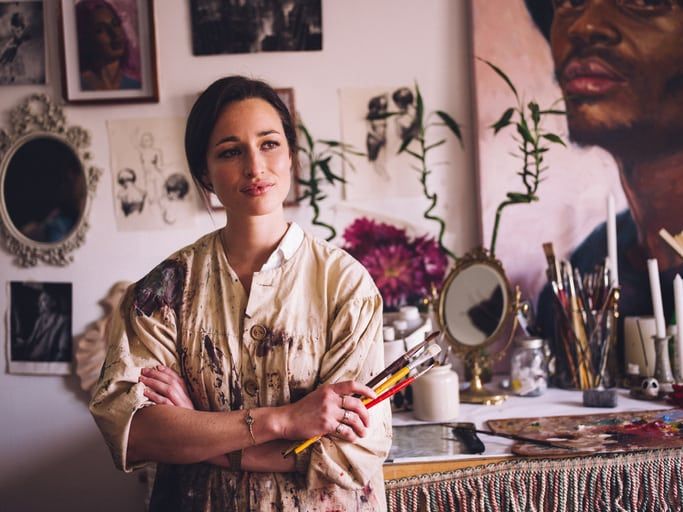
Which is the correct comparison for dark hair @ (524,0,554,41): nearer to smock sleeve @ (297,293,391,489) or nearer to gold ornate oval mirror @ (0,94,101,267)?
smock sleeve @ (297,293,391,489)

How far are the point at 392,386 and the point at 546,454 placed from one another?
0.42 m

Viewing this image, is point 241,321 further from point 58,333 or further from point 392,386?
point 58,333

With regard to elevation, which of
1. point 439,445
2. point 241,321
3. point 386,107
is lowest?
point 439,445

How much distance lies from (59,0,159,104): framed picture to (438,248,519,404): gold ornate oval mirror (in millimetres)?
914

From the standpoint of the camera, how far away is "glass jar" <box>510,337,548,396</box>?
5.13 ft

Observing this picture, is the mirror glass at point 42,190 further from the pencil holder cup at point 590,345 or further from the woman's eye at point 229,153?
the pencil holder cup at point 590,345

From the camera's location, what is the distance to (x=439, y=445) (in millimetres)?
1297

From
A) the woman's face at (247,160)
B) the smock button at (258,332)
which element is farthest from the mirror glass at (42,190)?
the smock button at (258,332)

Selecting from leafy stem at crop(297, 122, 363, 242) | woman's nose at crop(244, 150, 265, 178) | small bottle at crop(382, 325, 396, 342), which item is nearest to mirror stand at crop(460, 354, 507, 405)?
small bottle at crop(382, 325, 396, 342)

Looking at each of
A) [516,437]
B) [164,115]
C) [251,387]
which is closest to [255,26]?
[164,115]

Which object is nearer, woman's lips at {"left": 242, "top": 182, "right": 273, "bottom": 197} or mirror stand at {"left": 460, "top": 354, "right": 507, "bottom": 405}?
woman's lips at {"left": 242, "top": 182, "right": 273, "bottom": 197}

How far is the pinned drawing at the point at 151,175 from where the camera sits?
67.6 inches

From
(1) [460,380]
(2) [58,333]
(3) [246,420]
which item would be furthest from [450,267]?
(2) [58,333]

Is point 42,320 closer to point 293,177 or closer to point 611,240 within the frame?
point 293,177
